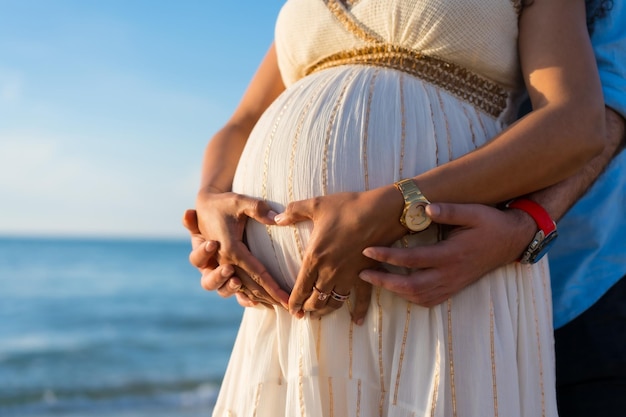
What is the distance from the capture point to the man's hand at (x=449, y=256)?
106cm

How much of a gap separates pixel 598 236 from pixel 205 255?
2.75ft

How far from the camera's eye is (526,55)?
1.26 m

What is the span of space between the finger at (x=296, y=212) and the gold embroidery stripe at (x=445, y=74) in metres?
0.36

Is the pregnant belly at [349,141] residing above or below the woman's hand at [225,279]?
above

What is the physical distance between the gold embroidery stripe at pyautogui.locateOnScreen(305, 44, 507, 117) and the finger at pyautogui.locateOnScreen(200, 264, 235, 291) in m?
0.50

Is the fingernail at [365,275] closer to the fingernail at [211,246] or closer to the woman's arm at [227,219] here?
the woman's arm at [227,219]

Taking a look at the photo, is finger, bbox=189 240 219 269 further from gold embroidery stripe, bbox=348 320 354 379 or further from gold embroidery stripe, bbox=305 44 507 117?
gold embroidery stripe, bbox=305 44 507 117

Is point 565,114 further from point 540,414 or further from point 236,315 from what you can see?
point 236,315

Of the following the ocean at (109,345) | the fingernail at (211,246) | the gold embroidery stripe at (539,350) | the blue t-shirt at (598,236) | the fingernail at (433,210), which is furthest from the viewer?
the ocean at (109,345)

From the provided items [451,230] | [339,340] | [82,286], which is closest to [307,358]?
[339,340]

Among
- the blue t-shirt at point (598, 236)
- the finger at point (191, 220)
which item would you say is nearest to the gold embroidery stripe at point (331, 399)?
the finger at point (191, 220)

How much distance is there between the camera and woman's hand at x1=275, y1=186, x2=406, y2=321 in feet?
3.46

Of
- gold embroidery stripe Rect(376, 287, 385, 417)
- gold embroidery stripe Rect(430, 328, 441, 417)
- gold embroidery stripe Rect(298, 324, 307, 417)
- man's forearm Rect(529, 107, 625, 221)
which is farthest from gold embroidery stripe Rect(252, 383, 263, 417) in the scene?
man's forearm Rect(529, 107, 625, 221)

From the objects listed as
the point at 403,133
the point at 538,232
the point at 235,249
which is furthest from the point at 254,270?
the point at 538,232
